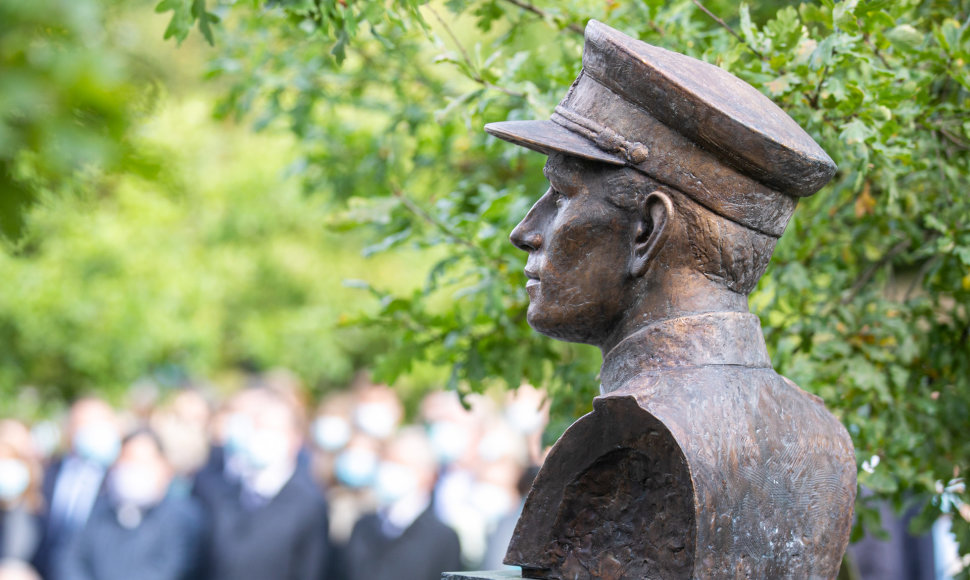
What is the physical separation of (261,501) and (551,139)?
21.1ft

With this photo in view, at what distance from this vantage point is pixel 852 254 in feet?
15.1

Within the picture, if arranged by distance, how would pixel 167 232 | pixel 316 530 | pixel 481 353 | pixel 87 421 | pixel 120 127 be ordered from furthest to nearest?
1. pixel 167 232
2. pixel 87 421
3. pixel 316 530
4. pixel 481 353
5. pixel 120 127

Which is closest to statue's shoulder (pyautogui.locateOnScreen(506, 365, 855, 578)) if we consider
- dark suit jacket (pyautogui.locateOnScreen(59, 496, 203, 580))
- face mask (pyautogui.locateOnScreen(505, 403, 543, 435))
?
dark suit jacket (pyautogui.locateOnScreen(59, 496, 203, 580))

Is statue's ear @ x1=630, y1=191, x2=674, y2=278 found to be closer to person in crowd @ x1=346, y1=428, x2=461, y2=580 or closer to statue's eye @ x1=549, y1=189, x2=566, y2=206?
statue's eye @ x1=549, y1=189, x2=566, y2=206

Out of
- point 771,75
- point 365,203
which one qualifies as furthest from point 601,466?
point 365,203

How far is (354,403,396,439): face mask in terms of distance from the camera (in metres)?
10.6

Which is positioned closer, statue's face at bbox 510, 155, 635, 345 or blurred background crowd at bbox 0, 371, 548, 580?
statue's face at bbox 510, 155, 635, 345

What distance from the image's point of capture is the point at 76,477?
31.7 feet

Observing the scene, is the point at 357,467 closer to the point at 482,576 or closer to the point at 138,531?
the point at 138,531

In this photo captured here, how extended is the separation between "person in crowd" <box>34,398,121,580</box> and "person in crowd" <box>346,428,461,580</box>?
2.18 metres

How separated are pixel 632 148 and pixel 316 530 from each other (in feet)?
19.2

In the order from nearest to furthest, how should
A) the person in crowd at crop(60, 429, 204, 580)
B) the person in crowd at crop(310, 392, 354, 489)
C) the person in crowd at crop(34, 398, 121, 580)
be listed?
the person in crowd at crop(60, 429, 204, 580), the person in crowd at crop(34, 398, 121, 580), the person in crowd at crop(310, 392, 354, 489)

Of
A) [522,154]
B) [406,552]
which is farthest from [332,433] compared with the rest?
[522,154]

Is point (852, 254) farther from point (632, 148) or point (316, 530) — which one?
point (316, 530)
